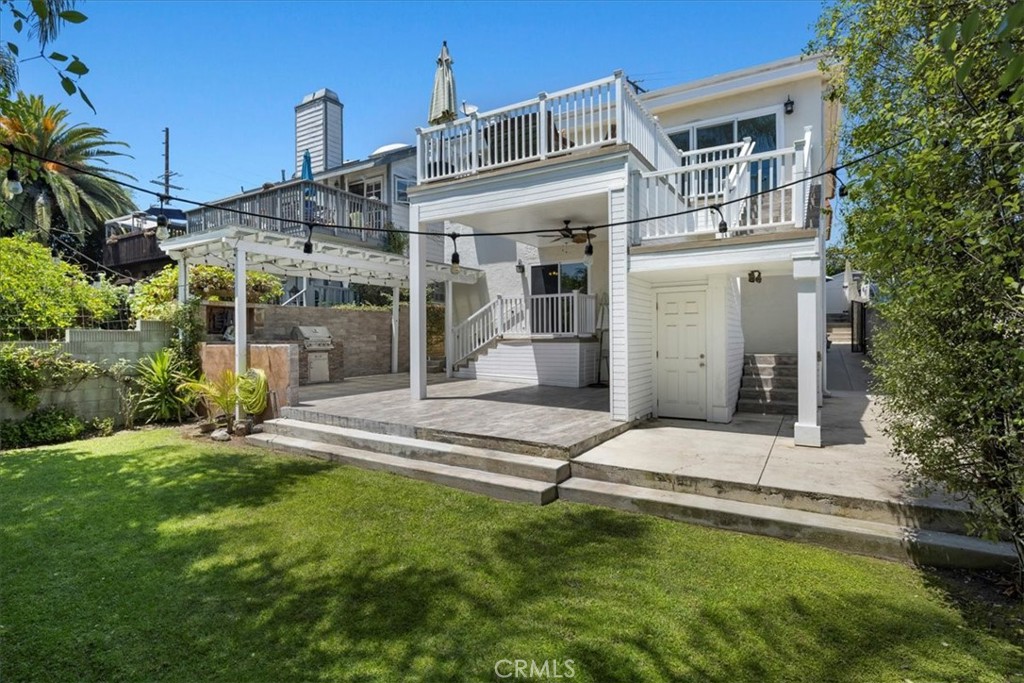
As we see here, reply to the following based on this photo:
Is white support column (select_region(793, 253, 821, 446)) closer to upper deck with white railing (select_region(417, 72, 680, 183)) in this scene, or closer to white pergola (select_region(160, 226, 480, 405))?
upper deck with white railing (select_region(417, 72, 680, 183))

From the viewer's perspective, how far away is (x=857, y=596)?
3.31m

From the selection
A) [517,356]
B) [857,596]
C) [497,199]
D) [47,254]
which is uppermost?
[497,199]

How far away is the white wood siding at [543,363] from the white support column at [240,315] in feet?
18.2

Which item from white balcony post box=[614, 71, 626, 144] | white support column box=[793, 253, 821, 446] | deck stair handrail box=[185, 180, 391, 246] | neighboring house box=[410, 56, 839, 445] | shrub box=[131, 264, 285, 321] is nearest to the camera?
white support column box=[793, 253, 821, 446]

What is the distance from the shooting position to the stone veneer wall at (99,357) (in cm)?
812

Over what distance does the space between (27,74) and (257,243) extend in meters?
4.49

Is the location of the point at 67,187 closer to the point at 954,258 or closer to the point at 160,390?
the point at 160,390

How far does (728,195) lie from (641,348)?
2688 millimetres

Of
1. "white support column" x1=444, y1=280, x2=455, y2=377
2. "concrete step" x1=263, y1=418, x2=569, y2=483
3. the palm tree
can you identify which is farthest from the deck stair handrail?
"concrete step" x1=263, y1=418, x2=569, y2=483

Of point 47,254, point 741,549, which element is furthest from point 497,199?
point 47,254

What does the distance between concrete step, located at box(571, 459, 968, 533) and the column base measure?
1931 mm

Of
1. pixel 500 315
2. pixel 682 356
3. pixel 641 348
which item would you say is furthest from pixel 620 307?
pixel 500 315

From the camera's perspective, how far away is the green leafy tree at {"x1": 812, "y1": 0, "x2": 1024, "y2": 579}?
105 inches

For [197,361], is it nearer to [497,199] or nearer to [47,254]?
[47,254]
